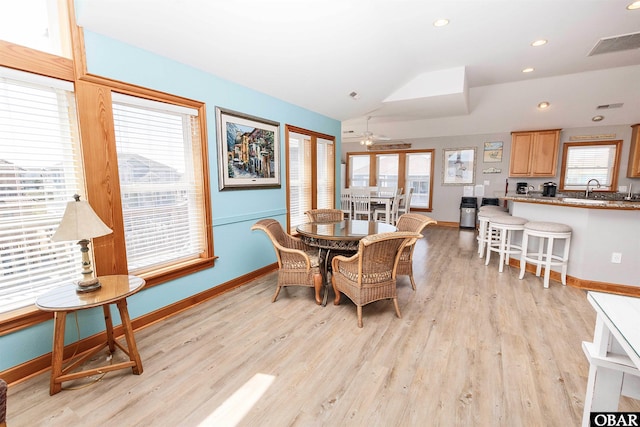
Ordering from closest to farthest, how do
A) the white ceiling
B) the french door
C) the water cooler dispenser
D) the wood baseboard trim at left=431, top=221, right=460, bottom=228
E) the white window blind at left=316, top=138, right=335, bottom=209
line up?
the white ceiling → the french door → the white window blind at left=316, top=138, right=335, bottom=209 → the water cooler dispenser → the wood baseboard trim at left=431, top=221, right=460, bottom=228

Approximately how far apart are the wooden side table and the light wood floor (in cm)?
12

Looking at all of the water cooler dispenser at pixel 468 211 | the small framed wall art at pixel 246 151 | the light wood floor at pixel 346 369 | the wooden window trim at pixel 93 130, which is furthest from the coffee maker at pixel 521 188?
the wooden window trim at pixel 93 130

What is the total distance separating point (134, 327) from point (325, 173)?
3.81 meters

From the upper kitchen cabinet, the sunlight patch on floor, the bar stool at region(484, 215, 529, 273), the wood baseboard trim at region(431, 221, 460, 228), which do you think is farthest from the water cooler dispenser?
the sunlight patch on floor

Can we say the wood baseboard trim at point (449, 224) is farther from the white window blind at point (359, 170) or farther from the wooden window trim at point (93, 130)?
the wooden window trim at point (93, 130)

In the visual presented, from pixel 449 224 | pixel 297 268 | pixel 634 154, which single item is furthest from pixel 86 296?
pixel 634 154

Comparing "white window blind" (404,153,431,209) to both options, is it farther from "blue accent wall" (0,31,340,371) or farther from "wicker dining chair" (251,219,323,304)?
"wicker dining chair" (251,219,323,304)

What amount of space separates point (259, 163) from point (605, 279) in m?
4.42

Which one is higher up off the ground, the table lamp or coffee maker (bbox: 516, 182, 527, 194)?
coffee maker (bbox: 516, 182, 527, 194)

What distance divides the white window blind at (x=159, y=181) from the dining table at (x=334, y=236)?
1190 mm

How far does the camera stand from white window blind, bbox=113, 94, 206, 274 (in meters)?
2.42

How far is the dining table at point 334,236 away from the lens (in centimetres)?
292

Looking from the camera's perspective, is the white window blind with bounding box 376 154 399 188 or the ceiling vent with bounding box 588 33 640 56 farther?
the white window blind with bounding box 376 154 399 188

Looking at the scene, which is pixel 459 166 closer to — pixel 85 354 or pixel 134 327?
pixel 134 327
